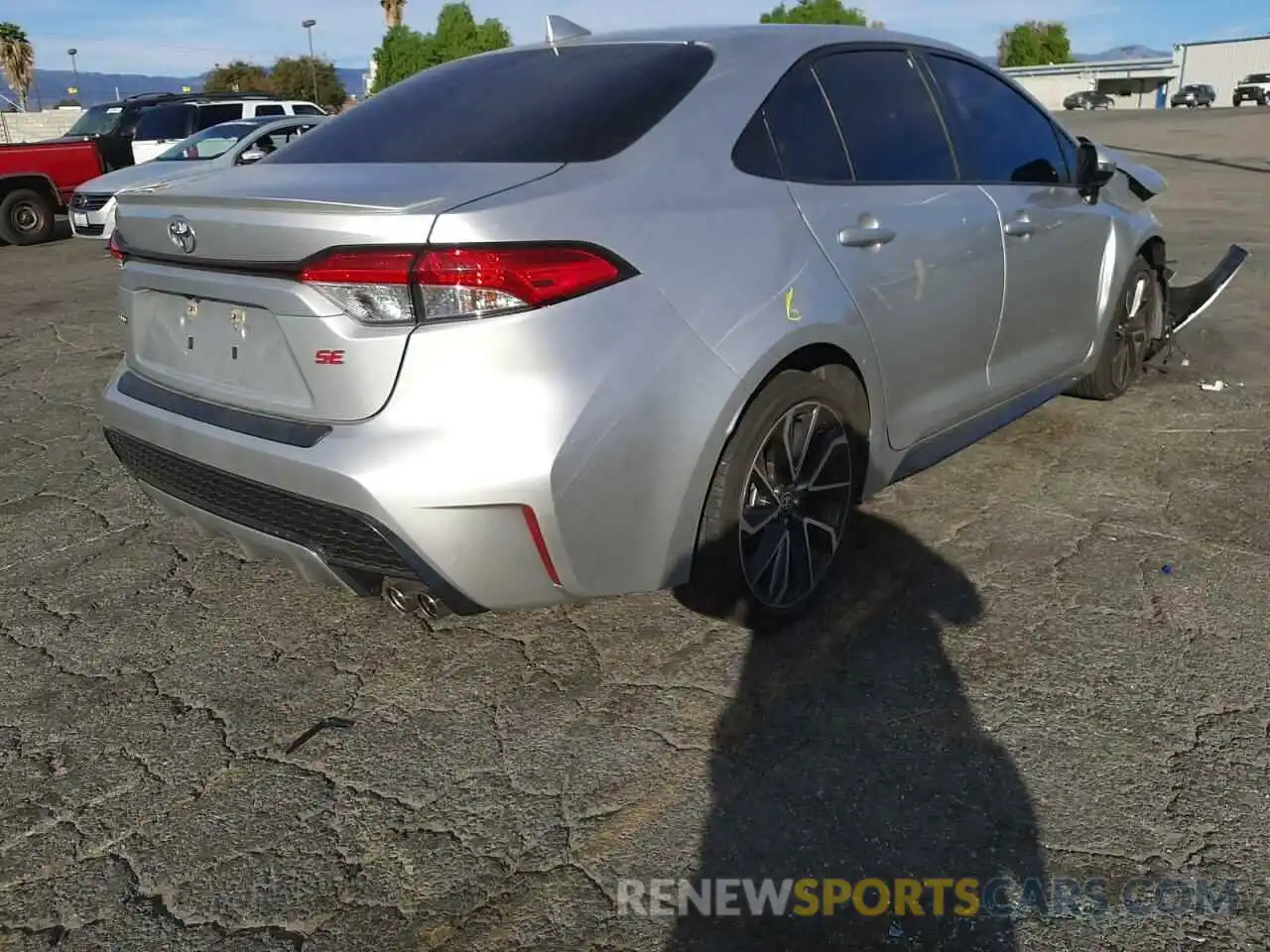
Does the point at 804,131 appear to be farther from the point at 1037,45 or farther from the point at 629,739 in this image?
the point at 1037,45

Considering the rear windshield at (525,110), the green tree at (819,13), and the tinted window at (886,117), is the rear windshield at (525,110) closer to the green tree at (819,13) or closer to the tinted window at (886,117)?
the tinted window at (886,117)

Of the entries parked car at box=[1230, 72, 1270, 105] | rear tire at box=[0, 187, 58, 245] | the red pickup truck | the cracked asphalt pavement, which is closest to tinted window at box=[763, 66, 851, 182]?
the cracked asphalt pavement

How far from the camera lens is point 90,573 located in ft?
12.1

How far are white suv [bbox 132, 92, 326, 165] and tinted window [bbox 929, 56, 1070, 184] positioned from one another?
13.3 metres

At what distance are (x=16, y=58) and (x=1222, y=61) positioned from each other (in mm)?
79620

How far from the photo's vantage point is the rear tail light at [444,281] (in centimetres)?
225

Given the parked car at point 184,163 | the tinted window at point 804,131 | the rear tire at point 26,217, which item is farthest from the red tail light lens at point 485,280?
the rear tire at point 26,217

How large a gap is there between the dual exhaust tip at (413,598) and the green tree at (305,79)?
2640 inches

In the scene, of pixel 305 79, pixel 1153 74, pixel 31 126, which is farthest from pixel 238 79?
pixel 1153 74

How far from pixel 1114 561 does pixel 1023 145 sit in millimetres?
1648

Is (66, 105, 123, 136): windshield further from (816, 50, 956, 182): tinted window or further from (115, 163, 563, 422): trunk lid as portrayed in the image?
(816, 50, 956, 182): tinted window

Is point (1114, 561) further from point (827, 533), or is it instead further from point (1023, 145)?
point (1023, 145)

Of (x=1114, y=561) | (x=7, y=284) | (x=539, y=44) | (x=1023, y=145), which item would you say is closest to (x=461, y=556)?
(x=539, y=44)

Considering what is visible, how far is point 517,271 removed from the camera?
2270mm
